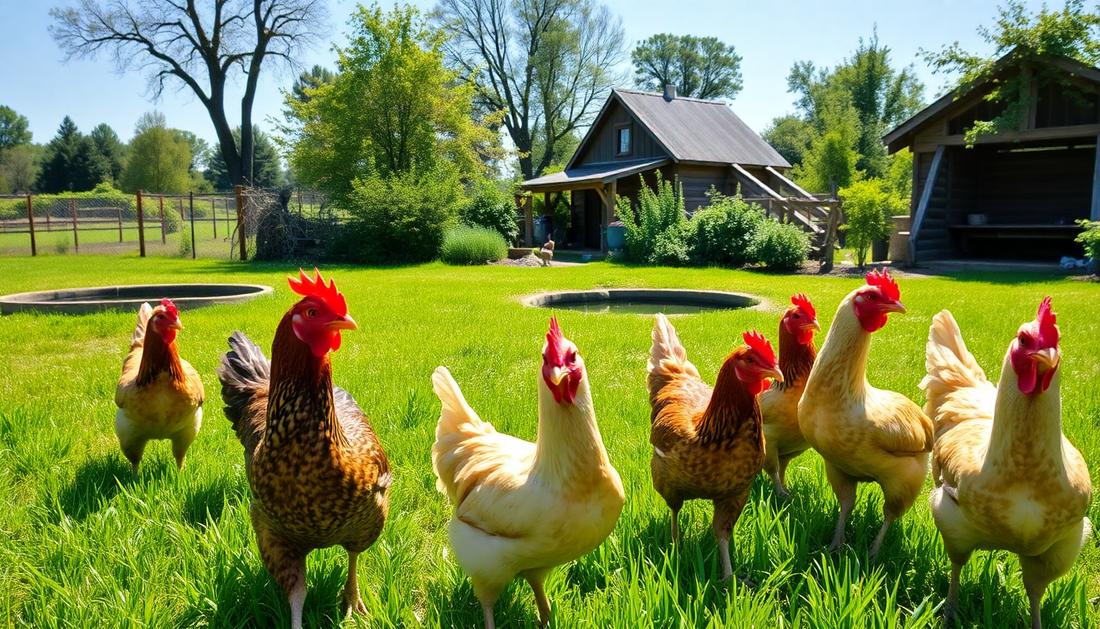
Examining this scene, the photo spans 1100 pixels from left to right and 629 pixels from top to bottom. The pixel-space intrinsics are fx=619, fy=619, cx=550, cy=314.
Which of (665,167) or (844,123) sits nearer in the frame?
(665,167)

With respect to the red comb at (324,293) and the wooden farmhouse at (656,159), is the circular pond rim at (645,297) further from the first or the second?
the wooden farmhouse at (656,159)

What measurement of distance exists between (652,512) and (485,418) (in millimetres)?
1731

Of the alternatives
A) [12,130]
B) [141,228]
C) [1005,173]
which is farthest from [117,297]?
[12,130]

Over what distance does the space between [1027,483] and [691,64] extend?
6497 centimetres

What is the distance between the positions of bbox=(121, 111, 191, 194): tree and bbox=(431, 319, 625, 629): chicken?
6980cm

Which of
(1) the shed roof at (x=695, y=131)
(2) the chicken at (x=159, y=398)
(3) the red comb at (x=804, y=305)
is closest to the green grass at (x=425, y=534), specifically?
(2) the chicken at (x=159, y=398)

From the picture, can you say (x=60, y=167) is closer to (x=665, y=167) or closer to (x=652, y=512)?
(x=665, y=167)

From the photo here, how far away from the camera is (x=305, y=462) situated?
8.05ft

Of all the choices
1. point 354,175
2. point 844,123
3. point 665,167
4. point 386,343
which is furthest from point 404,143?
point 844,123

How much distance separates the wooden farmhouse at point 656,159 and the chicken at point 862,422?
21.5m

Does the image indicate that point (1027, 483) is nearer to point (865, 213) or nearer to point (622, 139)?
point (865, 213)

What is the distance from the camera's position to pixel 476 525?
2.62 m

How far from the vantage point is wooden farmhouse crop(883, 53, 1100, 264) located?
1573cm

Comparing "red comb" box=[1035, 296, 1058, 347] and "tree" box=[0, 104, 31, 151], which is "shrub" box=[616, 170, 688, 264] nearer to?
"red comb" box=[1035, 296, 1058, 347]
